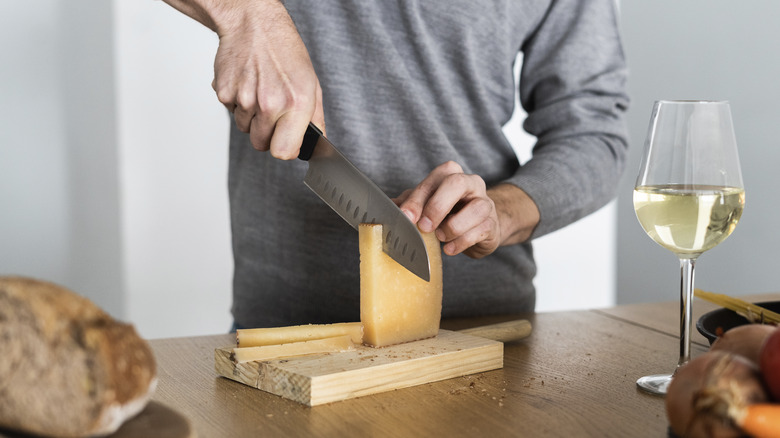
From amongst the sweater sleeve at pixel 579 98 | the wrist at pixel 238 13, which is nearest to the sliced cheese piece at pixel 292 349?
the wrist at pixel 238 13

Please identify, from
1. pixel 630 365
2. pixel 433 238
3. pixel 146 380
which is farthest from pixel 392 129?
pixel 146 380

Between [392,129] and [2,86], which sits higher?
[2,86]

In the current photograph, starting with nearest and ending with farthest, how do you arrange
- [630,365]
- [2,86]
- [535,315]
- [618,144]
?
[630,365] → [535,315] → [618,144] → [2,86]

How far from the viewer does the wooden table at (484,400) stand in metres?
0.82

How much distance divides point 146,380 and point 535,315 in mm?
959

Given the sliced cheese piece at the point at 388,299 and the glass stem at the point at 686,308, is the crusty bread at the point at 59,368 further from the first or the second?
the glass stem at the point at 686,308

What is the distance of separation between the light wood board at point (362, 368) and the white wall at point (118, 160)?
5.21ft

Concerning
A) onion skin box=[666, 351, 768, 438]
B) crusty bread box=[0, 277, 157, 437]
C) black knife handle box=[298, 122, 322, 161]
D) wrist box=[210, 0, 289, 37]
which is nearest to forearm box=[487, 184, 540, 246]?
black knife handle box=[298, 122, 322, 161]

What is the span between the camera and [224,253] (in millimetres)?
2627

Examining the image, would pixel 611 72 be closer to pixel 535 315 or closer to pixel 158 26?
pixel 535 315

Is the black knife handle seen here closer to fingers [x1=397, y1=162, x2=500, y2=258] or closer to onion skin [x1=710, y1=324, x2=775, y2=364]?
fingers [x1=397, y1=162, x2=500, y2=258]

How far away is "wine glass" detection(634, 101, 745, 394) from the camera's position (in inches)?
34.0

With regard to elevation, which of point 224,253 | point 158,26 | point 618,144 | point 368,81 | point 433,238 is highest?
point 158,26

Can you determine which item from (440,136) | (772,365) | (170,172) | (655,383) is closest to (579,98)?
(440,136)
